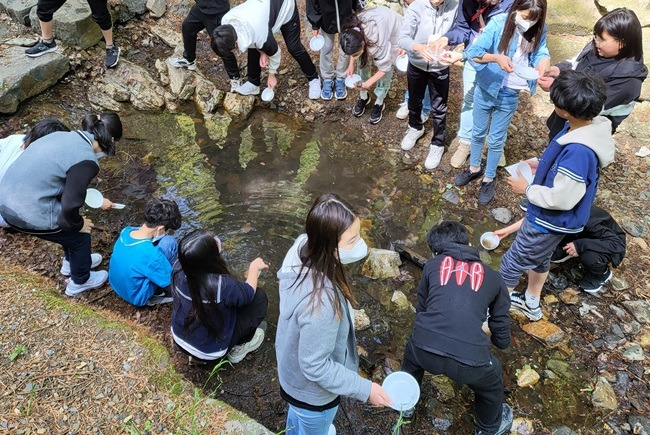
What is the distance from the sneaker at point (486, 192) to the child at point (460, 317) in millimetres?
2126

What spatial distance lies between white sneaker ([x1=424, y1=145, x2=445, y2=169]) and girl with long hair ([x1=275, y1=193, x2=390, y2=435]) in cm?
314

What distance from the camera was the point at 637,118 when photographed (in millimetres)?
5207

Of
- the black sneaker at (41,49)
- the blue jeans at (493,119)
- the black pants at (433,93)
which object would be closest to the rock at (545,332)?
the blue jeans at (493,119)

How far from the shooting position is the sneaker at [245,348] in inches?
132

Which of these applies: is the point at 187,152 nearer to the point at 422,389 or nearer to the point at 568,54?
the point at 422,389

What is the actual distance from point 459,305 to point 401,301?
1.42 m

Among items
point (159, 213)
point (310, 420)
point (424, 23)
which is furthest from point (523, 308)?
point (159, 213)

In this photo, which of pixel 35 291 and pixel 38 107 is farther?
pixel 38 107

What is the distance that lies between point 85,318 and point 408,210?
3112 millimetres

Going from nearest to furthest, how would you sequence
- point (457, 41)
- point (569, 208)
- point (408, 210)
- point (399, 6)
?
point (569, 208) < point (457, 41) < point (408, 210) < point (399, 6)

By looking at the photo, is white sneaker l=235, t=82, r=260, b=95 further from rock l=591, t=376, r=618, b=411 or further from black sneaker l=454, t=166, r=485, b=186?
rock l=591, t=376, r=618, b=411

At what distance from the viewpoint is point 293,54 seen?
5.56 m

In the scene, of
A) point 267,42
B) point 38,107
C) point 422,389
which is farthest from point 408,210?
point 38,107

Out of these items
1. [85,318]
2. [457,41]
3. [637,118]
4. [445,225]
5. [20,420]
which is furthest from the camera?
[637,118]
